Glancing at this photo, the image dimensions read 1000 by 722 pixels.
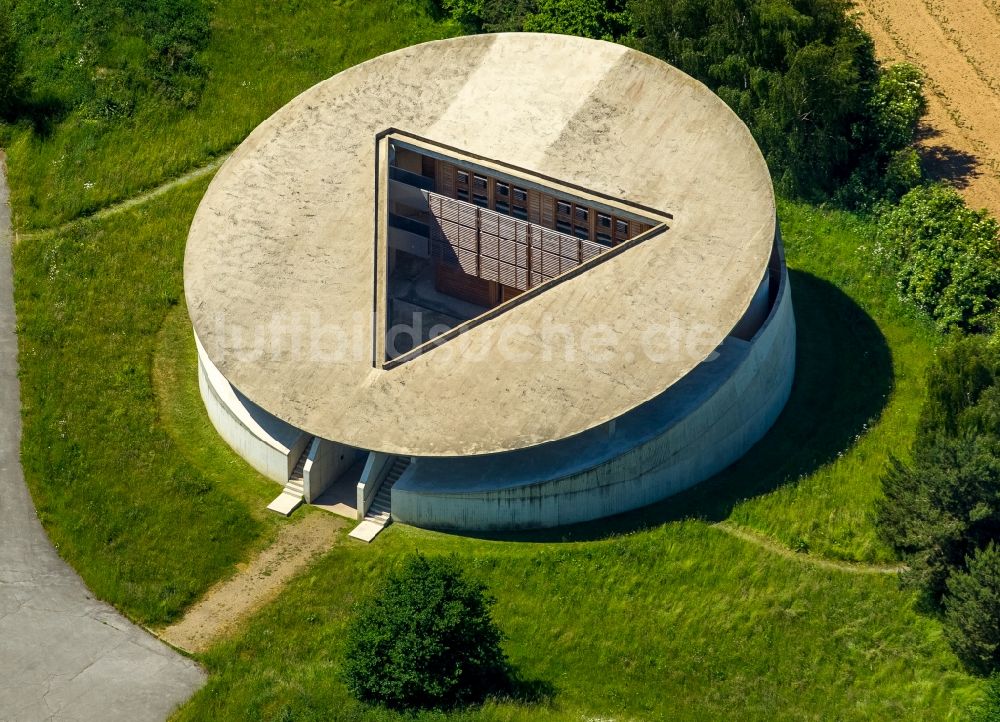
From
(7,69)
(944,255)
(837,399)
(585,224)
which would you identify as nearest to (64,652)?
(585,224)

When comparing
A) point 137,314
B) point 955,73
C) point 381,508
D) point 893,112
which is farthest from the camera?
point 955,73

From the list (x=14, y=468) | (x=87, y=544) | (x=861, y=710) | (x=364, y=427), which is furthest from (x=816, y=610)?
(x=14, y=468)

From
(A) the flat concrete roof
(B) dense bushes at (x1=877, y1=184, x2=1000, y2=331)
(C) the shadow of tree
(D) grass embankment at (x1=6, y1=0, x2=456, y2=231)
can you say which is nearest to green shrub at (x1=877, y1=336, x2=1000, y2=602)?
(B) dense bushes at (x1=877, y1=184, x2=1000, y2=331)

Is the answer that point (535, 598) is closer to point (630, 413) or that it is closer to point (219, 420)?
point (630, 413)

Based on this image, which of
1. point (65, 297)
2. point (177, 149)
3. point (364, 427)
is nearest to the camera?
point (364, 427)

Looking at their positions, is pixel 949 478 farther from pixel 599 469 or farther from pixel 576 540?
pixel 576 540

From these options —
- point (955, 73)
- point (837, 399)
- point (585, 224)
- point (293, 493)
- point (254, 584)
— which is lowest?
point (254, 584)

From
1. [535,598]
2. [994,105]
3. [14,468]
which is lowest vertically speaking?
[14,468]
